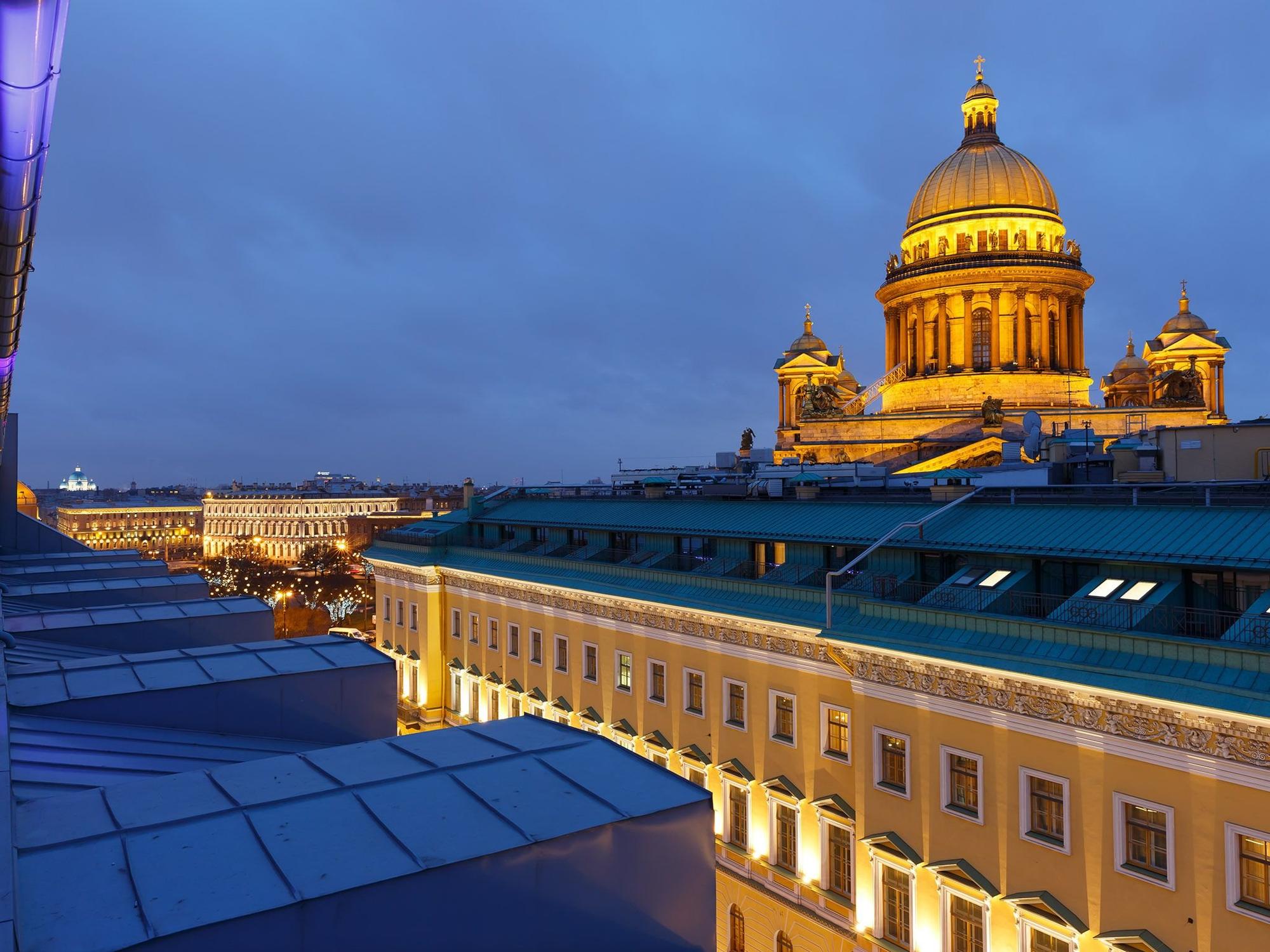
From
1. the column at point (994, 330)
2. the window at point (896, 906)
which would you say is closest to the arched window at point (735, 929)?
the window at point (896, 906)

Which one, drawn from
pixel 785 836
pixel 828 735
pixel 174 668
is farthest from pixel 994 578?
pixel 174 668

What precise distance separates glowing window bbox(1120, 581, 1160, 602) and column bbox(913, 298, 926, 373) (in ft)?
123

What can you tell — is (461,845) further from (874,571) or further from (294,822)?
(874,571)

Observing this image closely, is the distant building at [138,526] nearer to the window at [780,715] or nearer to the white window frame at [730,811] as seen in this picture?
the white window frame at [730,811]

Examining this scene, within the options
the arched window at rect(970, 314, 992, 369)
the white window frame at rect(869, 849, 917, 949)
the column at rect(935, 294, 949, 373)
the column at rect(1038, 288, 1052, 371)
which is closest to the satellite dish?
the arched window at rect(970, 314, 992, 369)

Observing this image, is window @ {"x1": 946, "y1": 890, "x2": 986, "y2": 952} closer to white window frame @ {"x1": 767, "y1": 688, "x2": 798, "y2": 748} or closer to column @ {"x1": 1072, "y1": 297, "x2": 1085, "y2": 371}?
white window frame @ {"x1": 767, "y1": 688, "x2": 798, "y2": 748}

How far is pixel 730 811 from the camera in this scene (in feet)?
79.2

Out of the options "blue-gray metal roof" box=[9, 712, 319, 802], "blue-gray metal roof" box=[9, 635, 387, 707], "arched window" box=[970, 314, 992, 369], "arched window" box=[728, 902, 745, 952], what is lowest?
"arched window" box=[728, 902, 745, 952]

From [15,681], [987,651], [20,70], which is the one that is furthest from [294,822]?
[987,651]

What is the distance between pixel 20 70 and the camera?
12.8ft

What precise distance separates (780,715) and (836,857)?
3.52 metres

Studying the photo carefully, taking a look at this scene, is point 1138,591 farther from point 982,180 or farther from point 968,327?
point 982,180

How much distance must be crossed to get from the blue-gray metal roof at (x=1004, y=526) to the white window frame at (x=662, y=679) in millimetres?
4244

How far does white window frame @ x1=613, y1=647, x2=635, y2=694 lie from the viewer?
27969 mm
